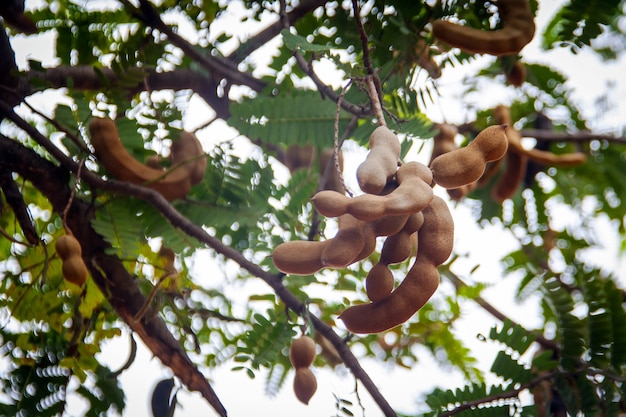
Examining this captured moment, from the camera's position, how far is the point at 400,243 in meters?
0.73

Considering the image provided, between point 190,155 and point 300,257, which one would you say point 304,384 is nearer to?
point 300,257

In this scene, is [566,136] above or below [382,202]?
above

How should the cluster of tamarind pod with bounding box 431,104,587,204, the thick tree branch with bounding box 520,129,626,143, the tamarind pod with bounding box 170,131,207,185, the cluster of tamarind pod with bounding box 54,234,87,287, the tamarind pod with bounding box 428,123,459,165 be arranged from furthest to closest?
the thick tree branch with bounding box 520,129,626,143 → the cluster of tamarind pod with bounding box 431,104,587,204 → the tamarind pod with bounding box 428,123,459,165 → the tamarind pod with bounding box 170,131,207,185 → the cluster of tamarind pod with bounding box 54,234,87,287

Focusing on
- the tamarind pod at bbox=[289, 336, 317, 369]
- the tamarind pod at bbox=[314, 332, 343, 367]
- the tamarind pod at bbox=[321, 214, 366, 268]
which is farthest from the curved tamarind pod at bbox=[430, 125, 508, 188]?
the tamarind pod at bbox=[314, 332, 343, 367]

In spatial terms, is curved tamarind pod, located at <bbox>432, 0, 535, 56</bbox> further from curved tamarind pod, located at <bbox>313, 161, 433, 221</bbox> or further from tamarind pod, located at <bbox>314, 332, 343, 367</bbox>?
tamarind pod, located at <bbox>314, 332, 343, 367</bbox>

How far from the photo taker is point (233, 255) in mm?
997

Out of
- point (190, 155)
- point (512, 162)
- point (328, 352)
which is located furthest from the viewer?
point (512, 162)

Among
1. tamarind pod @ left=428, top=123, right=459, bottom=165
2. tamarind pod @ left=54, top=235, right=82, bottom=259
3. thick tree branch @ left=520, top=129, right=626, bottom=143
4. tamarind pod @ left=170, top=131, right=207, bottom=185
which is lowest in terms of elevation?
tamarind pod @ left=54, top=235, right=82, bottom=259

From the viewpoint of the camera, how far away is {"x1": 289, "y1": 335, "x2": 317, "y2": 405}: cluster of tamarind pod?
3.22 ft

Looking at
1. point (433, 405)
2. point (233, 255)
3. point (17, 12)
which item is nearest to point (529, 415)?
point (433, 405)

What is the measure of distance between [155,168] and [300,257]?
579mm

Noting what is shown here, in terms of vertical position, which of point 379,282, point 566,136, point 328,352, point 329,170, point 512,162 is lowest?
point 379,282

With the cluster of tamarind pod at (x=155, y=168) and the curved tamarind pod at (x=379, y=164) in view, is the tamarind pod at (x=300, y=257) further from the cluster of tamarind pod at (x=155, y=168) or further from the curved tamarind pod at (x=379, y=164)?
the cluster of tamarind pod at (x=155, y=168)

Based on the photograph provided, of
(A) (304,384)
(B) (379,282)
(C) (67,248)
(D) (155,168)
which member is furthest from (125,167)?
(B) (379,282)
